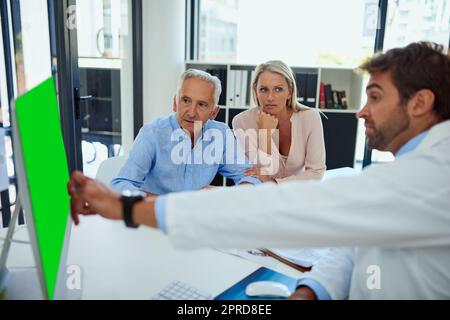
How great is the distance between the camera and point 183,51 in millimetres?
4422

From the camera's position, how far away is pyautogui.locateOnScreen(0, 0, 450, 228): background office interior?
270cm

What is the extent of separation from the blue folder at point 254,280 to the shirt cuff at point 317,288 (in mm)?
71

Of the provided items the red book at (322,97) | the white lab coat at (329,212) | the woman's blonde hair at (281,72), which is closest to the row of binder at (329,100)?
the red book at (322,97)

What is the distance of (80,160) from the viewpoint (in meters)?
2.89

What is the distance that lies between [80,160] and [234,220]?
2412mm

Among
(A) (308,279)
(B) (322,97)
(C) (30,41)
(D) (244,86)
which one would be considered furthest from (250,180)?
(B) (322,97)

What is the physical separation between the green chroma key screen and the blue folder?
0.42m

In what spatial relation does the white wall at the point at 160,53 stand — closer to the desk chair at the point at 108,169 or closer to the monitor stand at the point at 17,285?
the desk chair at the point at 108,169

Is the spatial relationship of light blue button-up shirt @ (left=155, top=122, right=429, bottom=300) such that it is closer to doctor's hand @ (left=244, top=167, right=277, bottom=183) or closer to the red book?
doctor's hand @ (left=244, top=167, right=277, bottom=183)

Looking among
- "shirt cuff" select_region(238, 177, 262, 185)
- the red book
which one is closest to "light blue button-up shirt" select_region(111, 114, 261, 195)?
"shirt cuff" select_region(238, 177, 262, 185)

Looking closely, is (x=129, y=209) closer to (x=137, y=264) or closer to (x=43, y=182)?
(x=43, y=182)

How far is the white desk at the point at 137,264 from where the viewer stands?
1.04m
